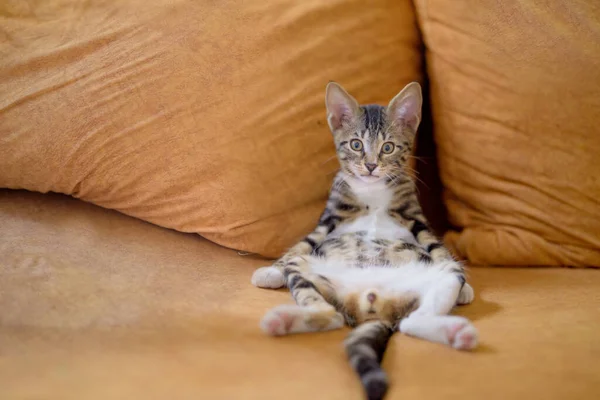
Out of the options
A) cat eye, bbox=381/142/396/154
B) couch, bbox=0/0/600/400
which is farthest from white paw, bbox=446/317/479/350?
cat eye, bbox=381/142/396/154

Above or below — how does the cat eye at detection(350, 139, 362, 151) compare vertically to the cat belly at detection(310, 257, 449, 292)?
above

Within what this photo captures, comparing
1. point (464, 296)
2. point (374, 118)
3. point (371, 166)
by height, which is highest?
point (374, 118)

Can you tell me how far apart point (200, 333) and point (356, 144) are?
2.05ft

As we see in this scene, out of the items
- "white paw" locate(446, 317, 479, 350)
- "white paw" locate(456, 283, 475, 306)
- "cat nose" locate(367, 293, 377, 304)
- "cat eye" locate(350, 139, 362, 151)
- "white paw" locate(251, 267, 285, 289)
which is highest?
"cat eye" locate(350, 139, 362, 151)

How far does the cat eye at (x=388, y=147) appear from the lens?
1.28m

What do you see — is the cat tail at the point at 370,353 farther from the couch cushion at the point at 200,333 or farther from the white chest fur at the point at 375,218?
the white chest fur at the point at 375,218

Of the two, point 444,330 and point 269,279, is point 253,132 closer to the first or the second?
point 269,279

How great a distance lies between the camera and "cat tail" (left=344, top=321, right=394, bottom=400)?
0.69 metres

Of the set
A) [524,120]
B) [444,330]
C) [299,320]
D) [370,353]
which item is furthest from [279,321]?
[524,120]

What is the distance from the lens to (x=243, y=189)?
1.26m

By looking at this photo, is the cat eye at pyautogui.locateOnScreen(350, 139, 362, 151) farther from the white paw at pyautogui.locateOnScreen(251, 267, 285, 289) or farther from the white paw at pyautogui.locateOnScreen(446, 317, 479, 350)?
the white paw at pyautogui.locateOnScreen(446, 317, 479, 350)

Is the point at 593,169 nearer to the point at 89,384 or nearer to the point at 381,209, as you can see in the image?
the point at 381,209

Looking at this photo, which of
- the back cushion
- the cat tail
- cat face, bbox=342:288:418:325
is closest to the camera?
the cat tail

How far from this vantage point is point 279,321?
0.87 meters
